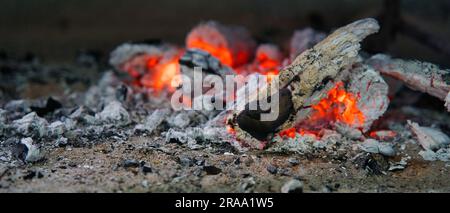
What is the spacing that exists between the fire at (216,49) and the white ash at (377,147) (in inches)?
68.5

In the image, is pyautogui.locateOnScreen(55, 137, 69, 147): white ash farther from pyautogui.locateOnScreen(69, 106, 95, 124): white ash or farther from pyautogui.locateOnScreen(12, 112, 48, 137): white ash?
pyautogui.locateOnScreen(69, 106, 95, 124): white ash

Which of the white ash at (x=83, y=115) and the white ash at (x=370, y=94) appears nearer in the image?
the white ash at (x=370, y=94)

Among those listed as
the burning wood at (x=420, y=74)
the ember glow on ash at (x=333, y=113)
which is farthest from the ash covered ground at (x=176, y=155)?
the burning wood at (x=420, y=74)

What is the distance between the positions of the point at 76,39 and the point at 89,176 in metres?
3.71

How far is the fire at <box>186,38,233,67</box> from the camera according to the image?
4.78 metres

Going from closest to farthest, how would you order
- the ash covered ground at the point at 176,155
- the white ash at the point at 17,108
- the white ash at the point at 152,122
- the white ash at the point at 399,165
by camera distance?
the ash covered ground at the point at 176,155
the white ash at the point at 399,165
the white ash at the point at 152,122
the white ash at the point at 17,108

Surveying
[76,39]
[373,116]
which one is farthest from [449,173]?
[76,39]

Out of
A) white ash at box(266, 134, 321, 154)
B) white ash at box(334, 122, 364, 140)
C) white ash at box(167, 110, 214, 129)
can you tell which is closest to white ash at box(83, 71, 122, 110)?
white ash at box(167, 110, 214, 129)

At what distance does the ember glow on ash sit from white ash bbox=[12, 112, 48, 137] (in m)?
1.77

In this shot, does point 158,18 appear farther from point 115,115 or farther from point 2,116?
point 2,116

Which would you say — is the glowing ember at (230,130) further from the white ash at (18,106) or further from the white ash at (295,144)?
the white ash at (18,106)

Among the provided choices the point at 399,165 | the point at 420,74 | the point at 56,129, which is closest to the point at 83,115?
the point at 56,129

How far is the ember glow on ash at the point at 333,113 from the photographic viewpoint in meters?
3.74
